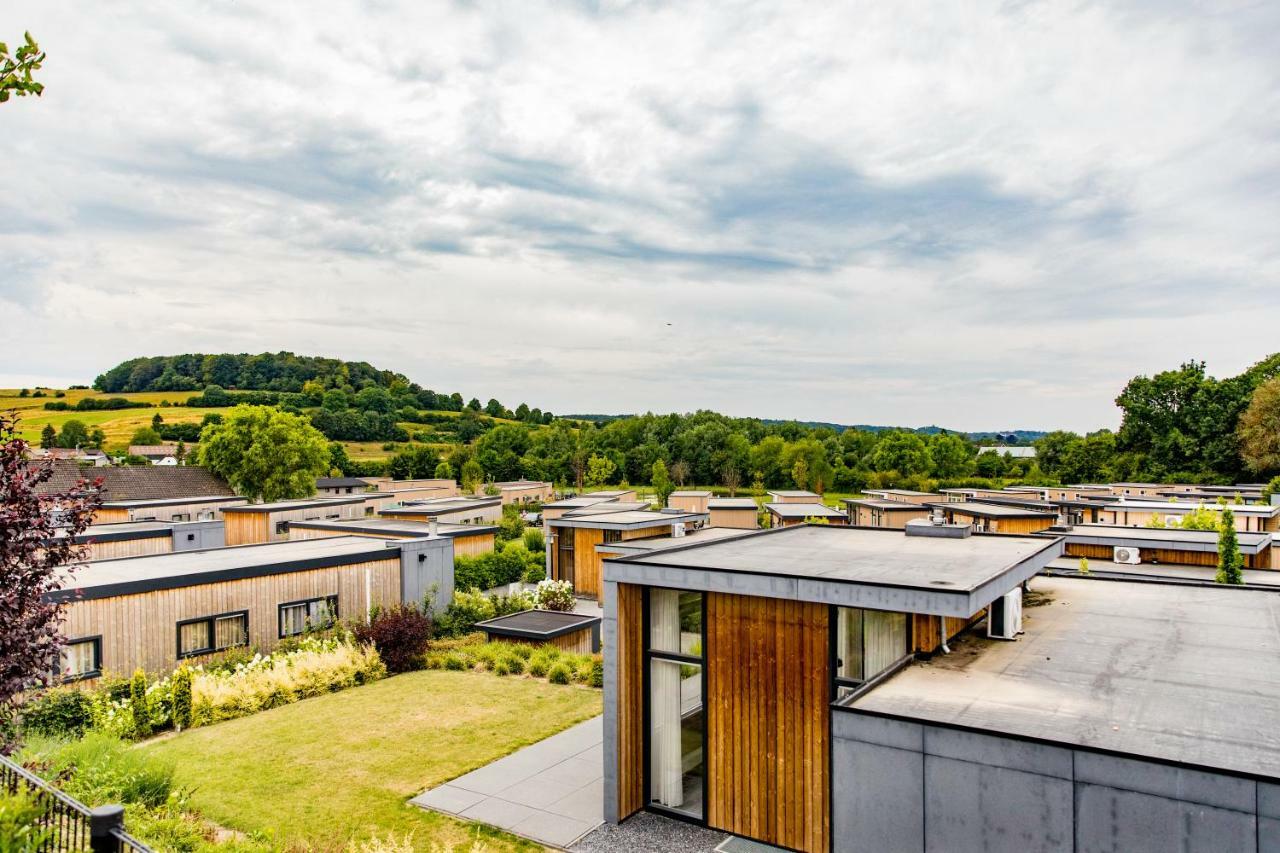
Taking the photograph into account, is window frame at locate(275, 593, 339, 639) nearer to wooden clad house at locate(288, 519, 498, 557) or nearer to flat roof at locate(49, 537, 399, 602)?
flat roof at locate(49, 537, 399, 602)

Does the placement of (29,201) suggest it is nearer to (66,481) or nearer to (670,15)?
(670,15)

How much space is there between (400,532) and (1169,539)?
880 inches

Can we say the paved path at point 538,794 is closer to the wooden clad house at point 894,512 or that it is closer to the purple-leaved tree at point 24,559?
the purple-leaved tree at point 24,559

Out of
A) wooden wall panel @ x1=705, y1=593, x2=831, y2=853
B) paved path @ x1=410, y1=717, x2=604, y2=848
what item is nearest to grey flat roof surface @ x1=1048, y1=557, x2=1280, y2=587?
wooden wall panel @ x1=705, y1=593, x2=831, y2=853

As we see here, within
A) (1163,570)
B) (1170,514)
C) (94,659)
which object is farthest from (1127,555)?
(94,659)

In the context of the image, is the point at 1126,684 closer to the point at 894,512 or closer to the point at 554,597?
the point at 554,597

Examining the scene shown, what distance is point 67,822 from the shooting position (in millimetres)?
6555

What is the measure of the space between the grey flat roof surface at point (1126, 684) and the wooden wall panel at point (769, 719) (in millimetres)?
1294

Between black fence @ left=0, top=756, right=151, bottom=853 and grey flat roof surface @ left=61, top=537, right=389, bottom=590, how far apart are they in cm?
764

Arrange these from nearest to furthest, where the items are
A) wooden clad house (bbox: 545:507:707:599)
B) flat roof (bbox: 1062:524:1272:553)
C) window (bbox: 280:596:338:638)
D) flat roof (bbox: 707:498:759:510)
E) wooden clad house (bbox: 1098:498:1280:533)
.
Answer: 1. window (bbox: 280:596:338:638)
2. flat roof (bbox: 1062:524:1272:553)
3. wooden clad house (bbox: 545:507:707:599)
4. wooden clad house (bbox: 1098:498:1280:533)
5. flat roof (bbox: 707:498:759:510)

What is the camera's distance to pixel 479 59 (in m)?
15.8

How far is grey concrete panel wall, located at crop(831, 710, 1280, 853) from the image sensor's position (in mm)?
5082

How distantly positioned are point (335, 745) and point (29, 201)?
972cm

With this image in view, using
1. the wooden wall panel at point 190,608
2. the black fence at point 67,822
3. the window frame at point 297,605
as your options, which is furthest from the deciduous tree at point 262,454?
the black fence at point 67,822
